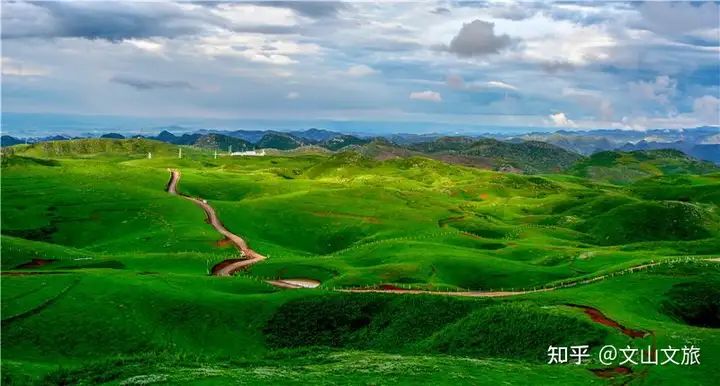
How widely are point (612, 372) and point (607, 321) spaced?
1131 centimetres

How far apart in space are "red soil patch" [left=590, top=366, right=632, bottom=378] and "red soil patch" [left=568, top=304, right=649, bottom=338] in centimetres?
645

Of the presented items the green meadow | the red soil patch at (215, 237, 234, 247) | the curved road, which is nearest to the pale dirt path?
the curved road

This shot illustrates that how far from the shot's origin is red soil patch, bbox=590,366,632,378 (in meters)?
38.4

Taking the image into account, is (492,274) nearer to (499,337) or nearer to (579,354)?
(499,337)

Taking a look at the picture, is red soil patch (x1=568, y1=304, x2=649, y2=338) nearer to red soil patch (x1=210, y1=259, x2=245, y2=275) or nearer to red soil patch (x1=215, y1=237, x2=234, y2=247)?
red soil patch (x1=210, y1=259, x2=245, y2=275)

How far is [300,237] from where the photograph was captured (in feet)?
436

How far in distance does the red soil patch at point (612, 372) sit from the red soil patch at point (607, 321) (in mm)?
6447

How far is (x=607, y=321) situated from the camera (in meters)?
49.3

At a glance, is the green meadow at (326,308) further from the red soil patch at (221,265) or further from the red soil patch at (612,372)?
the red soil patch at (221,265)

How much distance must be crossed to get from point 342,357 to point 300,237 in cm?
9016

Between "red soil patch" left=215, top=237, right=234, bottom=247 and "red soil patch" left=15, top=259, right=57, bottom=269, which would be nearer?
"red soil patch" left=15, top=259, right=57, bottom=269

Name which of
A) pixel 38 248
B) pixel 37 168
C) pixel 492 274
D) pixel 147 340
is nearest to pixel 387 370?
pixel 147 340

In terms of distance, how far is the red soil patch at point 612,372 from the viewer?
38406mm

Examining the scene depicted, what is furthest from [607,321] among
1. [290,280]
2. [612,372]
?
[290,280]
